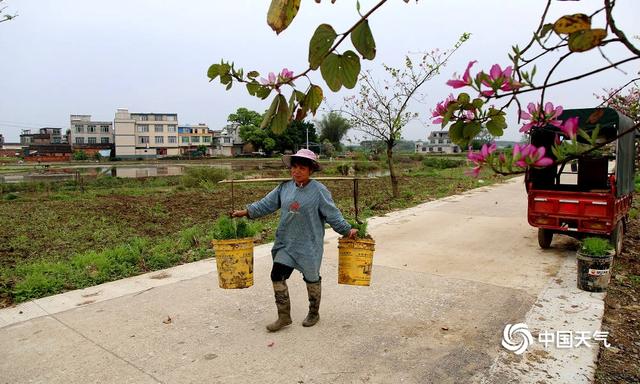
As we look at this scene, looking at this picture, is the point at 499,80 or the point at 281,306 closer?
the point at 499,80

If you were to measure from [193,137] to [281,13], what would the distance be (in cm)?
7863

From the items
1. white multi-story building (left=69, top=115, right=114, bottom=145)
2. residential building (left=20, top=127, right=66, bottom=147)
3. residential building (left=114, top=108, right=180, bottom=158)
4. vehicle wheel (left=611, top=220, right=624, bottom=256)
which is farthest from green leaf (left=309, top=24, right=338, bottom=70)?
residential building (left=20, top=127, right=66, bottom=147)

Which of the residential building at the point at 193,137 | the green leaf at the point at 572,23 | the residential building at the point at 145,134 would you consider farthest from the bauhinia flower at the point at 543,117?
the residential building at the point at 193,137

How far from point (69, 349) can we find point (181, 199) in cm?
1060

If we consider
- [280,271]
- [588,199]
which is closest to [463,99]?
[280,271]

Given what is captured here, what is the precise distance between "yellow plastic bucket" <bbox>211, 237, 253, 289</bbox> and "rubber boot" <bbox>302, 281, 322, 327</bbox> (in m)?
0.51

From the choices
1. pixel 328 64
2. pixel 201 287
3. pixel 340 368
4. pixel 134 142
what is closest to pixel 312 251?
pixel 340 368

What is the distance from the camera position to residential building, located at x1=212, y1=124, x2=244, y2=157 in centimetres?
7294

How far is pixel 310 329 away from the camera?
12.1 ft

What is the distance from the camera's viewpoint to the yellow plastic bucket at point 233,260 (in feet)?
11.5

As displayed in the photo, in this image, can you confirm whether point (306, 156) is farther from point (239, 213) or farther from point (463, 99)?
point (463, 99)

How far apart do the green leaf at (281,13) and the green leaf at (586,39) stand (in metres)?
0.58

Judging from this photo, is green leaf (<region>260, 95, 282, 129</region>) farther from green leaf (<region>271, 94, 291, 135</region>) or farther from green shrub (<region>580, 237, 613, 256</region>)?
green shrub (<region>580, 237, 613, 256</region>)

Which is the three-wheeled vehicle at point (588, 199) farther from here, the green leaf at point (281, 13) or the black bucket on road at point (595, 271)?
the green leaf at point (281, 13)
